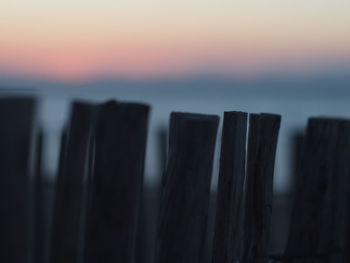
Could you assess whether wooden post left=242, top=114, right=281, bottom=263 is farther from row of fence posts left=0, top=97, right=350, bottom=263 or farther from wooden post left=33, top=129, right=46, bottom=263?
wooden post left=33, top=129, right=46, bottom=263

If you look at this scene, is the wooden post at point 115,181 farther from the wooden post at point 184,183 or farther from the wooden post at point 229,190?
the wooden post at point 229,190

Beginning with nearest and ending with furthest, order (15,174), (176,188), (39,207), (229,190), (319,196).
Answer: (15,174), (176,188), (229,190), (319,196), (39,207)

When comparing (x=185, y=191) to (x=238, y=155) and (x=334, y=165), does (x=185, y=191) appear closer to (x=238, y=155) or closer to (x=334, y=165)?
(x=238, y=155)

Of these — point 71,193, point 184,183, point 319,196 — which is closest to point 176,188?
point 184,183

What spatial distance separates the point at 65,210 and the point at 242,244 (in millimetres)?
619

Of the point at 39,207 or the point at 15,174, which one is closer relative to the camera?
the point at 15,174

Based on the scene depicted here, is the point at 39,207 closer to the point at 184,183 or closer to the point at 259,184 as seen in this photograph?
the point at 259,184

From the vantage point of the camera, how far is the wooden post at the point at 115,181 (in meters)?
2.33

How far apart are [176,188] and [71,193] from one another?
1.11 ft

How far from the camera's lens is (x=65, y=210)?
2.61 m

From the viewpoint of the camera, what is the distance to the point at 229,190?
8.77 feet

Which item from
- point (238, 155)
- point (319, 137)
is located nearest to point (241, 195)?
point (238, 155)

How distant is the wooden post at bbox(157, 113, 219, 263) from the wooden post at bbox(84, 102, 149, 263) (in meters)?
0.17

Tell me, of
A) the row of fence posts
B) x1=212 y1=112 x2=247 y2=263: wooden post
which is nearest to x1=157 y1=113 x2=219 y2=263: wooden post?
the row of fence posts
